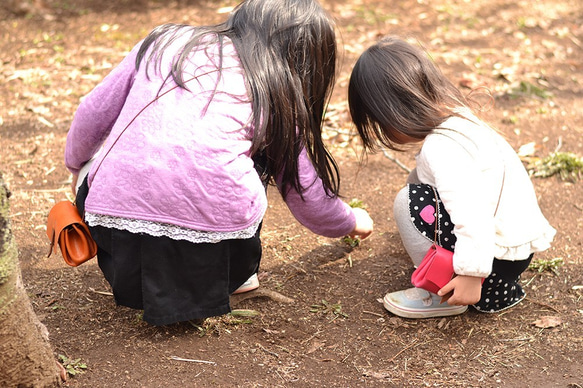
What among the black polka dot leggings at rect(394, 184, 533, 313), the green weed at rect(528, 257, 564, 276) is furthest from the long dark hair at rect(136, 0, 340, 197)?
the green weed at rect(528, 257, 564, 276)

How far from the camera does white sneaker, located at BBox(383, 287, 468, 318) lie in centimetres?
264

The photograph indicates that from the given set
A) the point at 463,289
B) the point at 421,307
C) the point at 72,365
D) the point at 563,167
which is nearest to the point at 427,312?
the point at 421,307

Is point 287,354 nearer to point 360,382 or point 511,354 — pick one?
point 360,382

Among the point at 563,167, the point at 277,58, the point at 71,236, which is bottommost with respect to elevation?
the point at 563,167

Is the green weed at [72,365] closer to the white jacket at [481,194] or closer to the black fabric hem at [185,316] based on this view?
the black fabric hem at [185,316]

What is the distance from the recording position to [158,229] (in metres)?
2.16

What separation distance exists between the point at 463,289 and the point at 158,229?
1.07m

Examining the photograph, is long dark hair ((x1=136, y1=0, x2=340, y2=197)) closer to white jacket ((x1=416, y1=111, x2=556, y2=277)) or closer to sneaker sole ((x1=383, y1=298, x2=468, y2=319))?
white jacket ((x1=416, y1=111, x2=556, y2=277))

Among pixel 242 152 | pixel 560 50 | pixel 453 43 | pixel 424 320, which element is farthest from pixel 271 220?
pixel 560 50

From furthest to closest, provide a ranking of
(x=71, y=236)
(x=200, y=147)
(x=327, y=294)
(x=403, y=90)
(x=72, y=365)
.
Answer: (x=327, y=294) → (x=403, y=90) → (x=71, y=236) → (x=72, y=365) → (x=200, y=147)

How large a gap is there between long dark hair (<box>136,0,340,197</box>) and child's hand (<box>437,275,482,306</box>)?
2.20 feet

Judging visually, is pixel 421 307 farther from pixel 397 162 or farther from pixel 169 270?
pixel 397 162

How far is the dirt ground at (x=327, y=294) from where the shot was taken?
2.30m

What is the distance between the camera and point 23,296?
6.32 ft
